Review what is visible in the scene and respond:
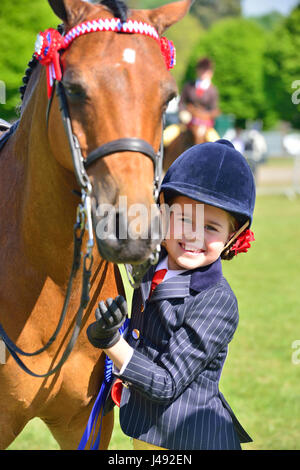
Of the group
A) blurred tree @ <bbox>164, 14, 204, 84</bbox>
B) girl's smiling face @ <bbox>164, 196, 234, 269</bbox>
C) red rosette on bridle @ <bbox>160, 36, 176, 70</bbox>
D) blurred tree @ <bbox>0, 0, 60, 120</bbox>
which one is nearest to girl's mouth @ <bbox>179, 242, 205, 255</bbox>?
girl's smiling face @ <bbox>164, 196, 234, 269</bbox>

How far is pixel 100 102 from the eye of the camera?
1.84 m

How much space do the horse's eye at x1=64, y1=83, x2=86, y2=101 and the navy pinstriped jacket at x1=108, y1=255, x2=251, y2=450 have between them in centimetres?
86

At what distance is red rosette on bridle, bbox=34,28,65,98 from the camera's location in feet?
6.60

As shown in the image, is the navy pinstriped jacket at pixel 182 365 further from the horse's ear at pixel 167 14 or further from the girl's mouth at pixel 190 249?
the horse's ear at pixel 167 14

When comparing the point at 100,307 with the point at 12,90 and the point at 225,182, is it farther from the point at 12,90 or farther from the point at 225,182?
the point at 12,90

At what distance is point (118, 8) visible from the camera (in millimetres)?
2016

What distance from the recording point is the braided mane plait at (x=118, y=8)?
6.47 ft

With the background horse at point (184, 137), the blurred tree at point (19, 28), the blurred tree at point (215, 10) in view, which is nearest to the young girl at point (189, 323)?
the blurred tree at point (19, 28)

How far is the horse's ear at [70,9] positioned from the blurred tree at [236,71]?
1461 inches

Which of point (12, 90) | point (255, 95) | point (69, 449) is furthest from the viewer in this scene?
point (255, 95)

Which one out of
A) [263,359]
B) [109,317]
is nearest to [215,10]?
[263,359]

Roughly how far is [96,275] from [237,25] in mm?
40505

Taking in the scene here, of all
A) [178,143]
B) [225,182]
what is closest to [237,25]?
[178,143]

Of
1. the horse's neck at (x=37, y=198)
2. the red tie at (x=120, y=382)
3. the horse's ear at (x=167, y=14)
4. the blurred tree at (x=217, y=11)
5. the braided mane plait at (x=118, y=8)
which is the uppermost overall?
the braided mane plait at (x=118, y=8)
